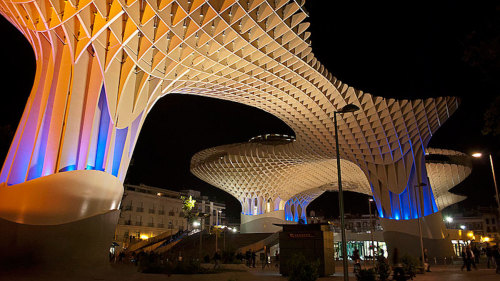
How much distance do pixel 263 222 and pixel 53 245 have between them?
48632 mm

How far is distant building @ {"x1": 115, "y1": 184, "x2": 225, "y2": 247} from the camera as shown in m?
57.4

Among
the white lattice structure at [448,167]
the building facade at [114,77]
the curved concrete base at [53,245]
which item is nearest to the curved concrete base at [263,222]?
the white lattice structure at [448,167]

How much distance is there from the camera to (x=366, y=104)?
29.9m

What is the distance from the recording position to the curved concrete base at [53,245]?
12734 mm

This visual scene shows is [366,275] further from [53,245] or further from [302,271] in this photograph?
[53,245]

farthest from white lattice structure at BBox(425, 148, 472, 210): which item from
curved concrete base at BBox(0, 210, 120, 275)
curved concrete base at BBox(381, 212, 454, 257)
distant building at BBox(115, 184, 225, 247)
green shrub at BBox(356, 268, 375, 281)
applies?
curved concrete base at BBox(0, 210, 120, 275)

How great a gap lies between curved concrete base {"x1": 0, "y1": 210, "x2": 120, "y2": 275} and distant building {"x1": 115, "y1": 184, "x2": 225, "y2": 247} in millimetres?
38908

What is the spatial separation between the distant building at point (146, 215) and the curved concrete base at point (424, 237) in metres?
36.3

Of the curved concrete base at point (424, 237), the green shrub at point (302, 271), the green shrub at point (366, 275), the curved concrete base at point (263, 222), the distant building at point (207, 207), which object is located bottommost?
the green shrub at point (366, 275)

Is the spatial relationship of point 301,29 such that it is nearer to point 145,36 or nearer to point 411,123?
point 145,36

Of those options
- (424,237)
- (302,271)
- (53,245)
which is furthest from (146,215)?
(302,271)

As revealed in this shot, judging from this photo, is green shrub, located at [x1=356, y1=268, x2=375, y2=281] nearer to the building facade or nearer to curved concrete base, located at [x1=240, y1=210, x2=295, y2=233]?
the building facade

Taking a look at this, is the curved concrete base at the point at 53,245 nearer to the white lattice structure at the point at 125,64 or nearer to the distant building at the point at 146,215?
the white lattice structure at the point at 125,64

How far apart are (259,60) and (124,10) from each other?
8.85 m
